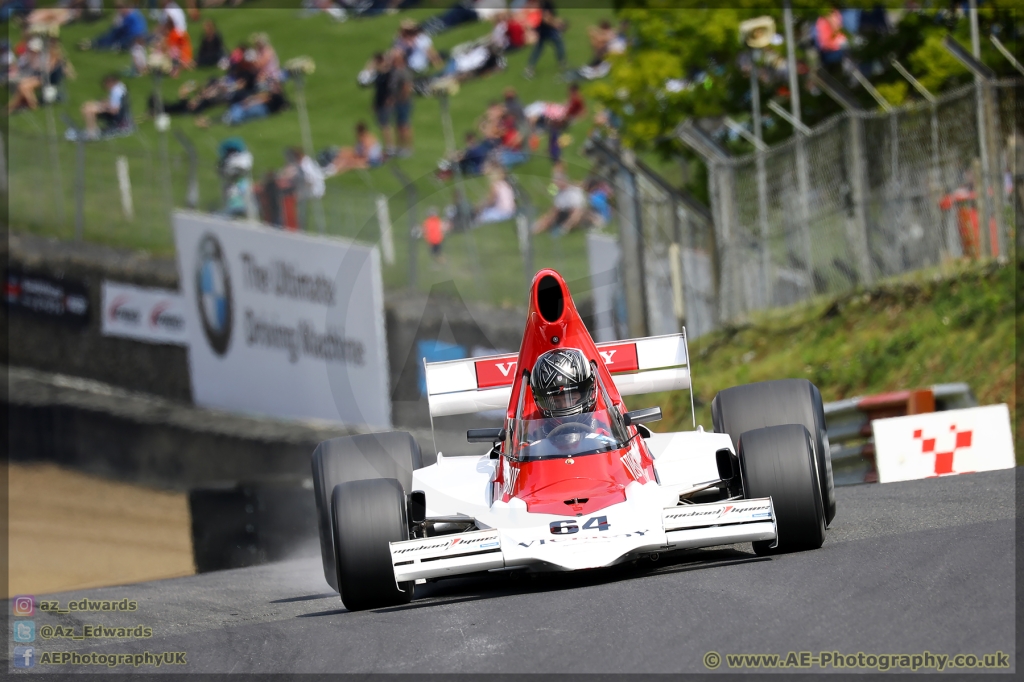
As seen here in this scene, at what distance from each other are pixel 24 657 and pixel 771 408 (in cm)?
422

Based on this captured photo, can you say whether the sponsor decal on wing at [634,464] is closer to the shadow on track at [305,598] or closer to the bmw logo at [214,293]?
the shadow on track at [305,598]

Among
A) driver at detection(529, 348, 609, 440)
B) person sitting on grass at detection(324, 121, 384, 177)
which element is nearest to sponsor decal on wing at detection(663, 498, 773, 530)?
driver at detection(529, 348, 609, 440)

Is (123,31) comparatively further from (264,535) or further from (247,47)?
(264,535)

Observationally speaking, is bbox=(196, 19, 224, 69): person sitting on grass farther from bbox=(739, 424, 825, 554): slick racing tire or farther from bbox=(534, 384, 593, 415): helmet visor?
→ bbox=(739, 424, 825, 554): slick racing tire

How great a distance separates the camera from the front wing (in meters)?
6.29

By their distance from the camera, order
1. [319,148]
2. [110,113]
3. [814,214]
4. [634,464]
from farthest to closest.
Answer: [319,148] < [110,113] < [814,214] < [634,464]

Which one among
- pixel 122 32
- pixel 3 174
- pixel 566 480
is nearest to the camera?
pixel 566 480

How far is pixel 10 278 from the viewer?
80.5 feet

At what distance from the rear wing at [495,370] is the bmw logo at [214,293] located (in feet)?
41.8

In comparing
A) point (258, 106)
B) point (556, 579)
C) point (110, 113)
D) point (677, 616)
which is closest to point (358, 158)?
point (258, 106)

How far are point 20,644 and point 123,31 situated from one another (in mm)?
31903

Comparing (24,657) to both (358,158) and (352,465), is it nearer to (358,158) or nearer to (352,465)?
(352,465)

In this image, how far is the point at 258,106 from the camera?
3356 centimetres

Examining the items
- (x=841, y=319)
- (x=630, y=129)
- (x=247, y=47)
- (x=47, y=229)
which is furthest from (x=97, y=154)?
(x=841, y=319)
